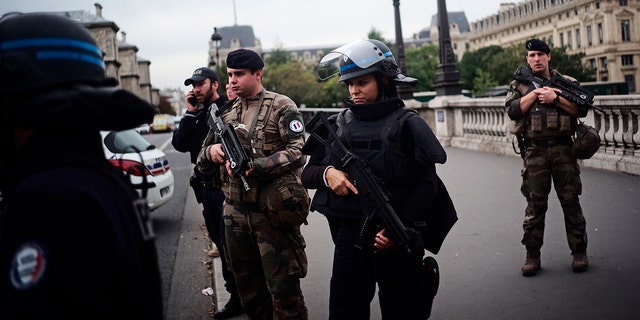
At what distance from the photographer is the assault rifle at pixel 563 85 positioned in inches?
224

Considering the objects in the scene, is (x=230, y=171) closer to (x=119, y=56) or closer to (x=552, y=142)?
(x=552, y=142)

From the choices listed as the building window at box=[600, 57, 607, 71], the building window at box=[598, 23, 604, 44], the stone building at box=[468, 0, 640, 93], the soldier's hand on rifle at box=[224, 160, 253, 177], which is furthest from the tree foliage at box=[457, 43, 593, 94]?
the soldier's hand on rifle at box=[224, 160, 253, 177]

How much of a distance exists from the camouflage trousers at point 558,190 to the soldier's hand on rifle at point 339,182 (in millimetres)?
2890

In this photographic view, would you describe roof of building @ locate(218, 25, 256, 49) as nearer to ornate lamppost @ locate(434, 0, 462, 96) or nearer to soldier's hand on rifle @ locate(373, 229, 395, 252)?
ornate lamppost @ locate(434, 0, 462, 96)

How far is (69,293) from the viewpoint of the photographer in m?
1.63

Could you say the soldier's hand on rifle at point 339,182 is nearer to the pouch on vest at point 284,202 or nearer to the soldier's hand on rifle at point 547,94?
the pouch on vest at point 284,202

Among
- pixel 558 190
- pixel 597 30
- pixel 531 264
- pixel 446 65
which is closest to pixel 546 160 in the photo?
pixel 558 190

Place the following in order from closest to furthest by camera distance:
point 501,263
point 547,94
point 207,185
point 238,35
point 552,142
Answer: point 207,185
point 547,94
point 552,142
point 501,263
point 238,35

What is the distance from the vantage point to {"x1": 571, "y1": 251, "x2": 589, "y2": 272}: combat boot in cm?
570

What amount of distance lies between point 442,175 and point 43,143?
11634 mm

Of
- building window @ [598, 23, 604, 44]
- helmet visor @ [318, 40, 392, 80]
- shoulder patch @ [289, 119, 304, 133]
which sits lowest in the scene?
shoulder patch @ [289, 119, 304, 133]

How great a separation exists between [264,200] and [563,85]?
3.15 m

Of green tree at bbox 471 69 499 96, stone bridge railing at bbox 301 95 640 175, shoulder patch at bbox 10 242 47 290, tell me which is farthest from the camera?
green tree at bbox 471 69 499 96

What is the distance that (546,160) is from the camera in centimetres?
584
